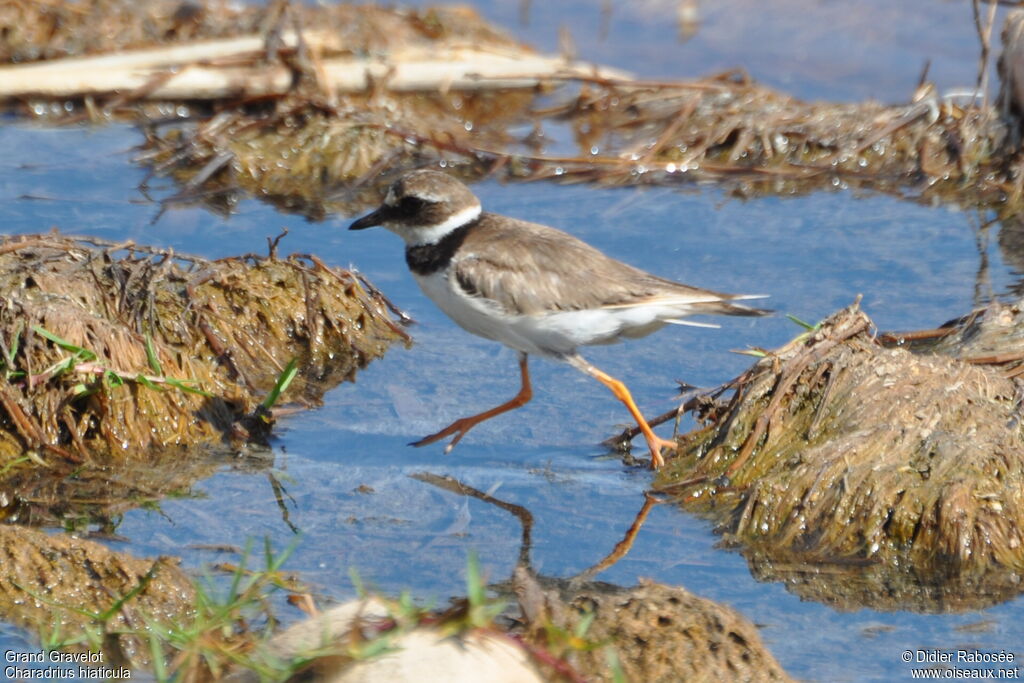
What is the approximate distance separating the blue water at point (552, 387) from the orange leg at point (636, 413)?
0.09 meters

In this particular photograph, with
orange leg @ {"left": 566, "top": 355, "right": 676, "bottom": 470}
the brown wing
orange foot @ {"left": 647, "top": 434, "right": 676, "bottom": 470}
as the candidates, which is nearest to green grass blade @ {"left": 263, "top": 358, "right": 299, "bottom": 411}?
the brown wing

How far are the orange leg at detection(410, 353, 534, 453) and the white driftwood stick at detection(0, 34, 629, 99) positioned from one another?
4.02 meters

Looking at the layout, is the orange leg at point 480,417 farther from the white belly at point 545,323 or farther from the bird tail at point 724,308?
the bird tail at point 724,308

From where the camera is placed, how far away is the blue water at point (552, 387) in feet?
14.3

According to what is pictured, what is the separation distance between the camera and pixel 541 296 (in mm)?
5582

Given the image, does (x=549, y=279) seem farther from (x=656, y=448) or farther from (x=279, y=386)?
(x=279, y=386)

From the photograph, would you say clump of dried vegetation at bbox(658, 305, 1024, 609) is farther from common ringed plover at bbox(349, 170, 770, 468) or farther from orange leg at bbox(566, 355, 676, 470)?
common ringed plover at bbox(349, 170, 770, 468)

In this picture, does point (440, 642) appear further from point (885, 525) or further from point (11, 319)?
point (11, 319)

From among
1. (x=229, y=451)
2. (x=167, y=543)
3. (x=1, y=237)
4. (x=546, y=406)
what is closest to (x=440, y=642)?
(x=167, y=543)

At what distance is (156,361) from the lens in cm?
536

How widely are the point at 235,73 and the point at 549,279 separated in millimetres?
4366

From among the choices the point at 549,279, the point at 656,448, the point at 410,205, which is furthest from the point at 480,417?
the point at 410,205

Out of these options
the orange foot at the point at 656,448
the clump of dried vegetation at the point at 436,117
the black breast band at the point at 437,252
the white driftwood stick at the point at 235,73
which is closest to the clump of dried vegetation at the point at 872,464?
the orange foot at the point at 656,448

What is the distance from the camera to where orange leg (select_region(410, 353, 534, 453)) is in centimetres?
548
